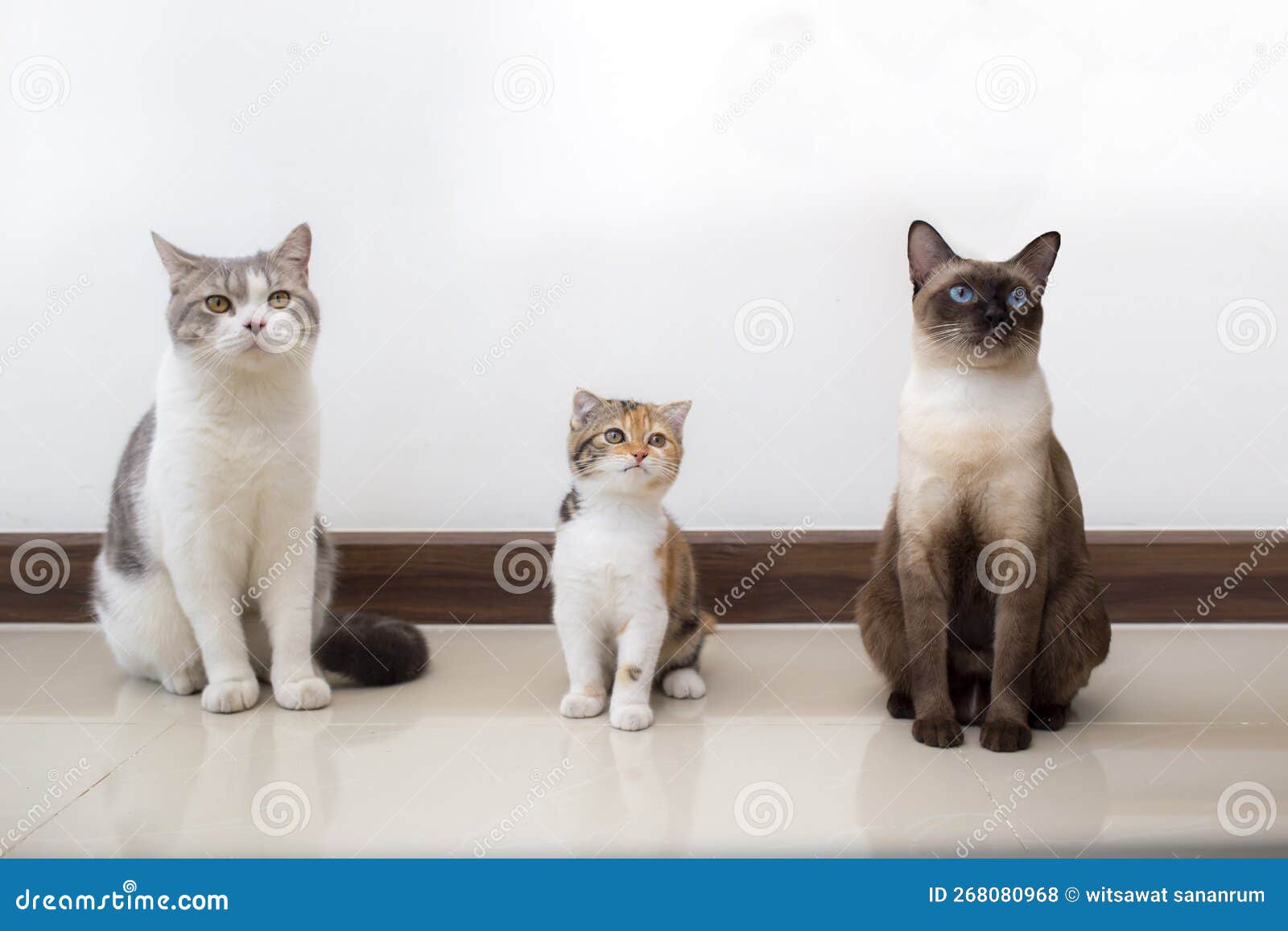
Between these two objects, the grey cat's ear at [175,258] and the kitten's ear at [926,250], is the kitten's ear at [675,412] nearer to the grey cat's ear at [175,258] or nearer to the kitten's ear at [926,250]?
the kitten's ear at [926,250]

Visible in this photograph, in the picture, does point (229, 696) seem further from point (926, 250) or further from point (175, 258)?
point (926, 250)

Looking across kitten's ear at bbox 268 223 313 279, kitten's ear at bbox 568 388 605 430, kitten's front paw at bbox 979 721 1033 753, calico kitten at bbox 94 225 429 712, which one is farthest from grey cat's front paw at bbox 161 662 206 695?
kitten's front paw at bbox 979 721 1033 753

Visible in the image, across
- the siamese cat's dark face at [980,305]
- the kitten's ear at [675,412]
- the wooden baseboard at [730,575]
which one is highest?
the siamese cat's dark face at [980,305]

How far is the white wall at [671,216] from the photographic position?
8.79 ft

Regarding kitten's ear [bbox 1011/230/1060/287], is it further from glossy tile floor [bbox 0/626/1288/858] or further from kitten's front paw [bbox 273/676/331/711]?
kitten's front paw [bbox 273/676/331/711]

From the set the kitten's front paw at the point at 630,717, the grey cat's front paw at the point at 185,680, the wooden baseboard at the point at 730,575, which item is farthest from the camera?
the wooden baseboard at the point at 730,575

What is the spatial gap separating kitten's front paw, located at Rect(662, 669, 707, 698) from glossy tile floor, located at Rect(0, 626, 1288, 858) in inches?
1.0

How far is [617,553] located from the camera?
6.83ft

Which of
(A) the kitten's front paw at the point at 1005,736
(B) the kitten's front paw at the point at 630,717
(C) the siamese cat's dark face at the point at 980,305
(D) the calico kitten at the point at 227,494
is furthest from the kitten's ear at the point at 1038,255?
(D) the calico kitten at the point at 227,494

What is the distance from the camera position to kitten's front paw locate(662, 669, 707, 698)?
89.5 inches

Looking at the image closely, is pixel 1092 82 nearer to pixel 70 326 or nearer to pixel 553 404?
pixel 553 404

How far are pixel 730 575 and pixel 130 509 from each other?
136 centimetres

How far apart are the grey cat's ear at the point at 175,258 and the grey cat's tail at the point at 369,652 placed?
2.52 ft

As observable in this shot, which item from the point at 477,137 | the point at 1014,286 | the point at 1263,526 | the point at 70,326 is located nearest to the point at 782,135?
the point at 477,137
